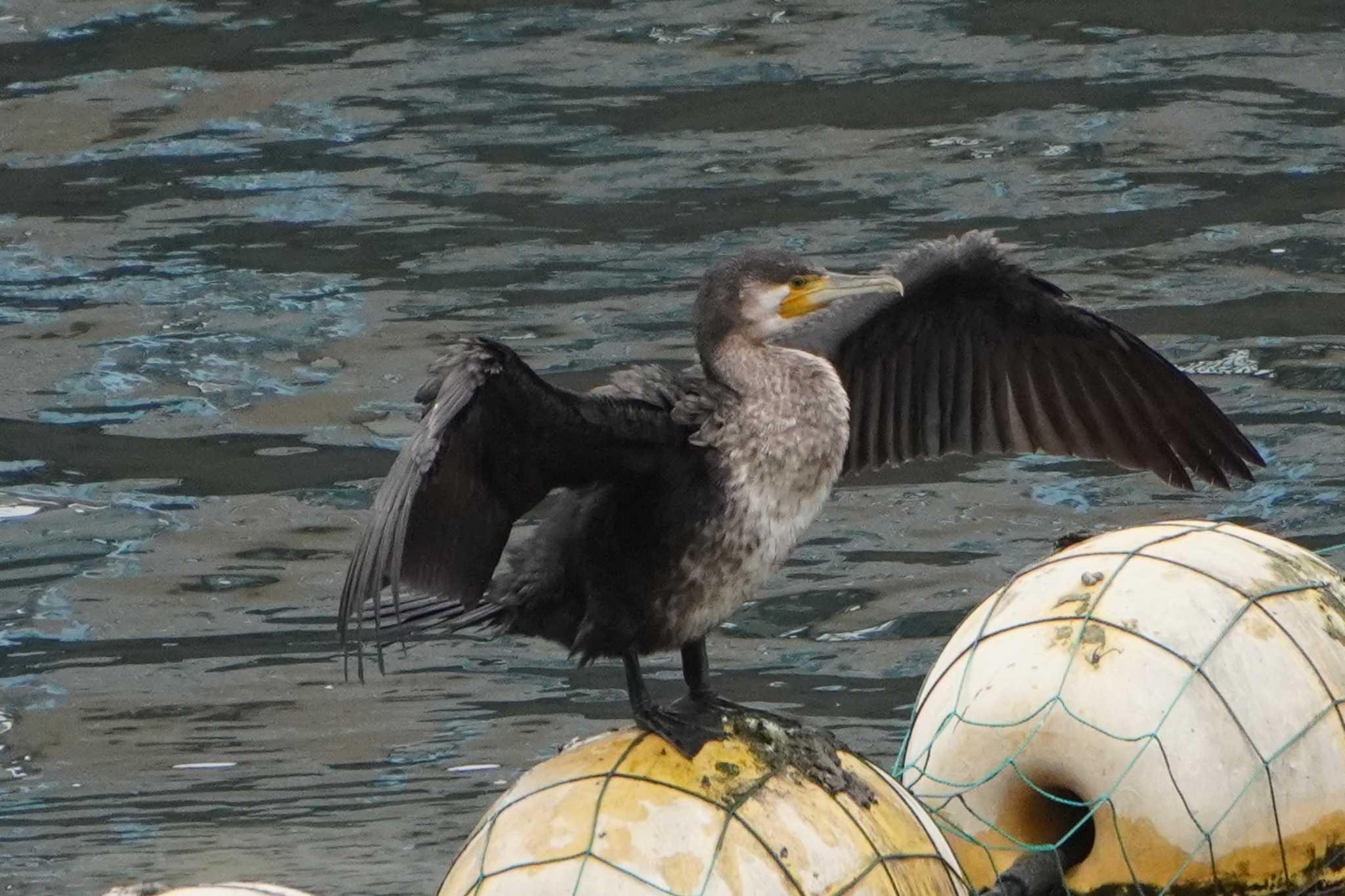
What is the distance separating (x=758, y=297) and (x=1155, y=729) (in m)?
1.20

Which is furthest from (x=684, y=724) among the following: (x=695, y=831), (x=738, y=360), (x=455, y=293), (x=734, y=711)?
(x=455, y=293)

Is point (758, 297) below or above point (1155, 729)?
above

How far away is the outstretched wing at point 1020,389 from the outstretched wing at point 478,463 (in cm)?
147

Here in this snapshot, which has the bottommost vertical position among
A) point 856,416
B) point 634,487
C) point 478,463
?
point 856,416

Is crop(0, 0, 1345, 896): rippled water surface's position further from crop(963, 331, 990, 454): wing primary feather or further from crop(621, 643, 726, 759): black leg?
crop(621, 643, 726, 759): black leg

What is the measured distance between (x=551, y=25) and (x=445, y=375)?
8602mm

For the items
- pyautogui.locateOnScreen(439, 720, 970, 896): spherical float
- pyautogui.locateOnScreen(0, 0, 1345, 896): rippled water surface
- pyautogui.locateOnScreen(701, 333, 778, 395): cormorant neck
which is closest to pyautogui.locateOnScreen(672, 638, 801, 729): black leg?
pyautogui.locateOnScreen(439, 720, 970, 896): spherical float

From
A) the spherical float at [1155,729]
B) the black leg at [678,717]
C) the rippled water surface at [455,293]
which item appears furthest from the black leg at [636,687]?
the rippled water surface at [455,293]

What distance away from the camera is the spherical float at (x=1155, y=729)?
15.5 ft

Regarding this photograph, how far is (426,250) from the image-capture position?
33.7 feet

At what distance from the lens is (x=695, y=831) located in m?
4.14

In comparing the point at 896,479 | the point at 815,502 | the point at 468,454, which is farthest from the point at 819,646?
the point at 468,454

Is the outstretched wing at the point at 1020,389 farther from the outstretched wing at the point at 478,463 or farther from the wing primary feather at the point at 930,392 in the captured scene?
the outstretched wing at the point at 478,463

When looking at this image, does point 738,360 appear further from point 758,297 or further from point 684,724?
point 684,724
